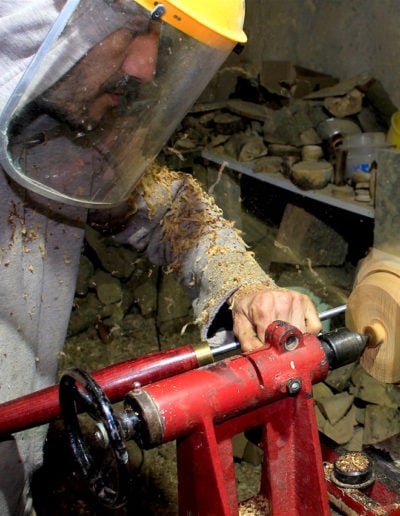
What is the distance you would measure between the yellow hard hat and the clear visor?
20 millimetres

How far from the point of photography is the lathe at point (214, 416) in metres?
0.97

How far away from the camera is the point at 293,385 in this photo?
42.4 inches

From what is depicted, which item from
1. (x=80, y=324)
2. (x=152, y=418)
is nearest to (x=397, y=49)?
(x=80, y=324)

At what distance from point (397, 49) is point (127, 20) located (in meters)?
3.46

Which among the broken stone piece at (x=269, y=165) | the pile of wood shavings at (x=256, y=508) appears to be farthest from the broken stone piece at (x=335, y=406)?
the pile of wood shavings at (x=256, y=508)

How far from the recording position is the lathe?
967mm

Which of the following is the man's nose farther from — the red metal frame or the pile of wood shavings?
the pile of wood shavings

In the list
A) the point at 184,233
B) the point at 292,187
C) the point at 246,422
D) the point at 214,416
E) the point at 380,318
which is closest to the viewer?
the point at 214,416

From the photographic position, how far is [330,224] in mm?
4156

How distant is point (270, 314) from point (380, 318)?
13.5 inches

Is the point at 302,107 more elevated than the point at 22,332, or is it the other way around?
the point at 302,107

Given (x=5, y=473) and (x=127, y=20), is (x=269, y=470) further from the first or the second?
(x=127, y=20)

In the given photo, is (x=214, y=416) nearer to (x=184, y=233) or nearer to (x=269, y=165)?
(x=184, y=233)

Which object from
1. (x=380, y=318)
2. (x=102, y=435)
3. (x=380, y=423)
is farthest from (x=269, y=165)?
(x=102, y=435)
